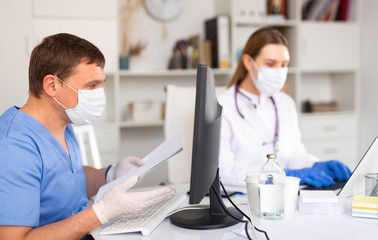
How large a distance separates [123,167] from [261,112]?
0.86 metres

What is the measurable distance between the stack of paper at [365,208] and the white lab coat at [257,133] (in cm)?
69

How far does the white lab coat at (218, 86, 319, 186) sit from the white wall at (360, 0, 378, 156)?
1963mm

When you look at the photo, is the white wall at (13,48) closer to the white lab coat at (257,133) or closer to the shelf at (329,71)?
the white lab coat at (257,133)

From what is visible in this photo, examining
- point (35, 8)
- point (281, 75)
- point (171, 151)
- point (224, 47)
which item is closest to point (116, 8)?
point (35, 8)

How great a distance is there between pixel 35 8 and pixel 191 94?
138 centimetres

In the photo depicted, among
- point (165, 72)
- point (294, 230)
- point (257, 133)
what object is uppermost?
point (165, 72)

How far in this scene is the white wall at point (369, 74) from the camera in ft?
12.3

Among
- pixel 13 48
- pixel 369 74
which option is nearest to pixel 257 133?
pixel 13 48

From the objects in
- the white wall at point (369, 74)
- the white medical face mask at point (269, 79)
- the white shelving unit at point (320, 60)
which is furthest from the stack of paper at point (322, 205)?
the white wall at point (369, 74)

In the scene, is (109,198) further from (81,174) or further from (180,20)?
(180,20)

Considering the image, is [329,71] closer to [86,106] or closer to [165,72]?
[165,72]

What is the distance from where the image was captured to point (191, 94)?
2.25 meters

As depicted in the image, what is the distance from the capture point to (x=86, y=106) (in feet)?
4.34

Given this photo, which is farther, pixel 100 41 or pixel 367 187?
pixel 100 41
